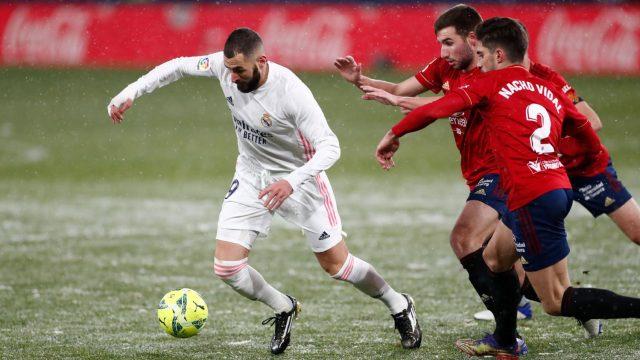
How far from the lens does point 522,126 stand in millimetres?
6219

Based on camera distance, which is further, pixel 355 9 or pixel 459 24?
pixel 355 9

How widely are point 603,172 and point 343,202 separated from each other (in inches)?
347

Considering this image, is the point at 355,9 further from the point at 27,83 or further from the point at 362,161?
the point at 27,83

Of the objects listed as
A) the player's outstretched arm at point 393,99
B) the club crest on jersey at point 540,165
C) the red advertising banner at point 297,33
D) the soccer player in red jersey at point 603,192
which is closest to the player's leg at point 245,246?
the player's outstretched arm at point 393,99

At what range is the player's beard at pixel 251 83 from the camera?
7.08 metres

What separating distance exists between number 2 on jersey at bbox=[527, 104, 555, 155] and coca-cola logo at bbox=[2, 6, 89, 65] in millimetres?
24391

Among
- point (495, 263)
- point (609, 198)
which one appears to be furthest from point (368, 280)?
point (609, 198)

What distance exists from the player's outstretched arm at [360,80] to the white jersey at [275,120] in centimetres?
63

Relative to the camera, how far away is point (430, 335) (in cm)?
783

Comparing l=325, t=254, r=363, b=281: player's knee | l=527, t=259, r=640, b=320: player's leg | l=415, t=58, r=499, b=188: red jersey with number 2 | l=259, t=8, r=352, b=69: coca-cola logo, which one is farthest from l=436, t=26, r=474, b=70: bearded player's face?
l=259, t=8, r=352, b=69: coca-cola logo

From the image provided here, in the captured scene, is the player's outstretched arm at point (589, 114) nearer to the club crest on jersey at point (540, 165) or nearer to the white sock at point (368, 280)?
the club crest on jersey at point (540, 165)

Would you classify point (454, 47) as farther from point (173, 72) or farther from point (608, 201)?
point (173, 72)

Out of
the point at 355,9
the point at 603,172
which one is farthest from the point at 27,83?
the point at 603,172

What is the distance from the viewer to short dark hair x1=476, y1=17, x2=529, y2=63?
6.34 metres
